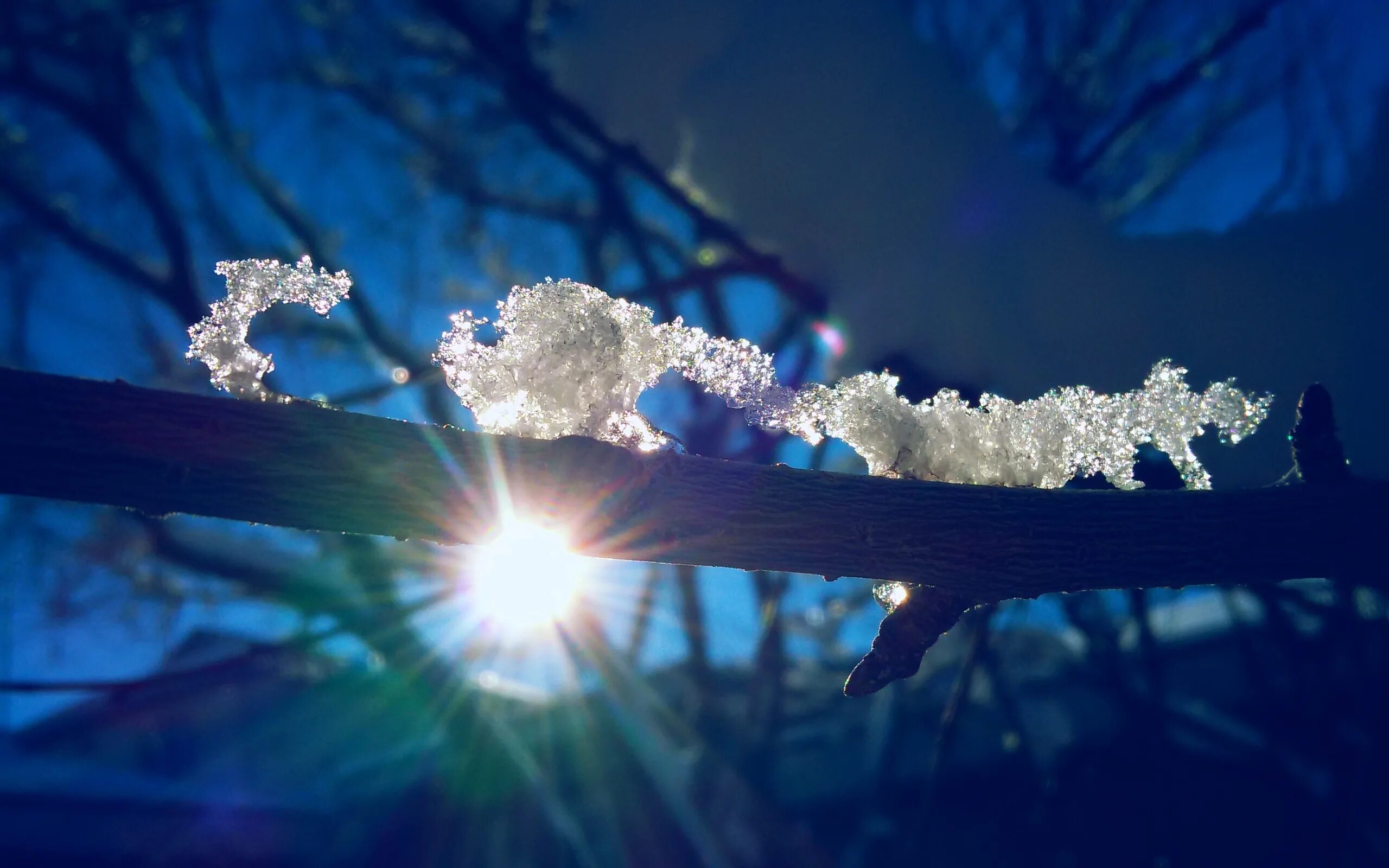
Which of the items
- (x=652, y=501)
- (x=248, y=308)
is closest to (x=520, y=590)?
(x=248, y=308)

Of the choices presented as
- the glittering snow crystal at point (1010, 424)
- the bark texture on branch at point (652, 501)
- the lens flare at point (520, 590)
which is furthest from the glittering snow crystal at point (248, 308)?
the lens flare at point (520, 590)

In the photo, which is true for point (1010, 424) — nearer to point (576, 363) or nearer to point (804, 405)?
point (804, 405)

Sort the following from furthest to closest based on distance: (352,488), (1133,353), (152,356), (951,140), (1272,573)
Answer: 1. (152,356)
2. (951,140)
3. (1133,353)
4. (1272,573)
5. (352,488)

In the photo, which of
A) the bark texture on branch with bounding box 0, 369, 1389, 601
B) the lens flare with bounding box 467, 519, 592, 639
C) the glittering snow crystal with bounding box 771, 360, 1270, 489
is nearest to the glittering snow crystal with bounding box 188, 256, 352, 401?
the bark texture on branch with bounding box 0, 369, 1389, 601

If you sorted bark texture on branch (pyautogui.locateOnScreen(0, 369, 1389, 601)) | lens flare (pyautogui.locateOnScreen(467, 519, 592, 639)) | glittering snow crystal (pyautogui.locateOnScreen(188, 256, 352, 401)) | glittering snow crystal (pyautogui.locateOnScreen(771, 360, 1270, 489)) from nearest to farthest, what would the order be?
bark texture on branch (pyautogui.locateOnScreen(0, 369, 1389, 601))
glittering snow crystal (pyautogui.locateOnScreen(188, 256, 352, 401))
glittering snow crystal (pyautogui.locateOnScreen(771, 360, 1270, 489))
lens flare (pyautogui.locateOnScreen(467, 519, 592, 639))

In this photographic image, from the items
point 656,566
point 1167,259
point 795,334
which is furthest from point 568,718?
point 1167,259

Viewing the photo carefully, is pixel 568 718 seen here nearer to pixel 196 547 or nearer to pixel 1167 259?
pixel 196 547

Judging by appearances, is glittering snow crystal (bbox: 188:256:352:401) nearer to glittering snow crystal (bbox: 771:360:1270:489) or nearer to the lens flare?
glittering snow crystal (bbox: 771:360:1270:489)
